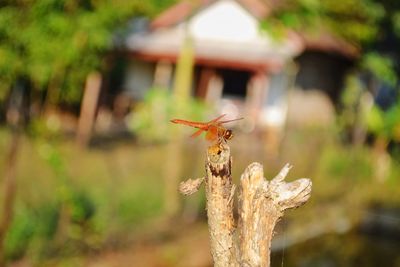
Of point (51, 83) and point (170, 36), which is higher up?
point (170, 36)

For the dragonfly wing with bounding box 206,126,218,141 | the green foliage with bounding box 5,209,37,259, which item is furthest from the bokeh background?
the dragonfly wing with bounding box 206,126,218,141

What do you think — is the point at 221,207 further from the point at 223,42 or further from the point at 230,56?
the point at 223,42

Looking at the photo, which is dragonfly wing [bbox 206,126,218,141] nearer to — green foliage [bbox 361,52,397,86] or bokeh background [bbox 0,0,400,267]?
bokeh background [bbox 0,0,400,267]

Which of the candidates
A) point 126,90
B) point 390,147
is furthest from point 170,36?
point 390,147

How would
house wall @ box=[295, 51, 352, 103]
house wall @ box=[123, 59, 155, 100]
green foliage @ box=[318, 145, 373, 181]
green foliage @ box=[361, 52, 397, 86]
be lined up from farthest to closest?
house wall @ box=[295, 51, 352, 103], house wall @ box=[123, 59, 155, 100], green foliage @ box=[361, 52, 397, 86], green foliage @ box=[318, 145, 373, 181]

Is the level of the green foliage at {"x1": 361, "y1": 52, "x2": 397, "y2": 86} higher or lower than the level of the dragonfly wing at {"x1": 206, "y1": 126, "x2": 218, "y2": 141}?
higher

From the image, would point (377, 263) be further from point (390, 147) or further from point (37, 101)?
point (390, 147)

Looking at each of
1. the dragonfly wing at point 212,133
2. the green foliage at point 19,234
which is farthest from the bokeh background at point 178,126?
the dragonfly wing at point 212,133
